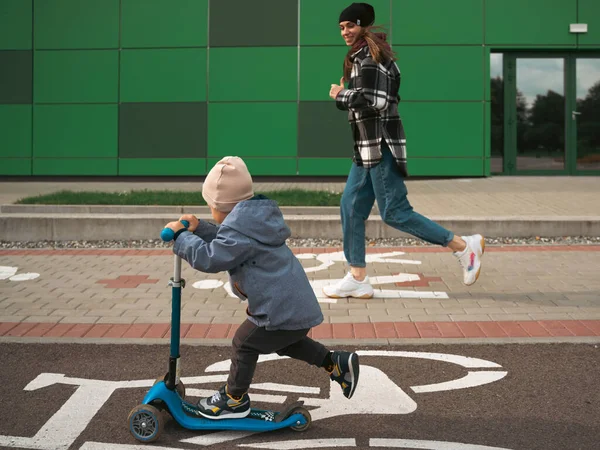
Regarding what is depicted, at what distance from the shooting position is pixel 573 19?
17.7 m

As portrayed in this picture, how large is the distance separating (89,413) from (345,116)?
14.3 meters

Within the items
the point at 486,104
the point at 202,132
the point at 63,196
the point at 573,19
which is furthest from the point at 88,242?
the point at 573,19

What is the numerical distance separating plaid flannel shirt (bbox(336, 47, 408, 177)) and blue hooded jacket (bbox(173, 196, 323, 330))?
8.22ft

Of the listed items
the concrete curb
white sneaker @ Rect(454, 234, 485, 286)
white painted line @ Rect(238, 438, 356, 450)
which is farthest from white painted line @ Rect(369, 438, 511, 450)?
the concrete curb

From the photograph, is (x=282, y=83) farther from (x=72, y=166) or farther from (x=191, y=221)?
(x=191, y=221)

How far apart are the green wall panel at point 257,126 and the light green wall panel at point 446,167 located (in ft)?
8.46

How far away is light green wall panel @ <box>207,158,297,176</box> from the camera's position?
18234 millimetres

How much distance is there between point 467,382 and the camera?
4.49m

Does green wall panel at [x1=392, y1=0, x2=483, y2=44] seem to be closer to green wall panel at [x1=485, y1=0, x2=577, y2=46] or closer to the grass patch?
green wall panel at [x1=485, y1=0, x2=577, y2=46]

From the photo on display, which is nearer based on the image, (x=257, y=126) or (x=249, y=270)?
(x=249, y=270)

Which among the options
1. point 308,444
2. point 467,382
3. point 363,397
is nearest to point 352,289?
point 467,382

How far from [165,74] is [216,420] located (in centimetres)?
1529

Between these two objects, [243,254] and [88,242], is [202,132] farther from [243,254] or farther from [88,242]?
[243,254]

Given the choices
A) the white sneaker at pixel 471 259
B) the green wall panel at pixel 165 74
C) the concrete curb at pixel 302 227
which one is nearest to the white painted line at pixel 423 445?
the white sneaker at pixel 471 259
